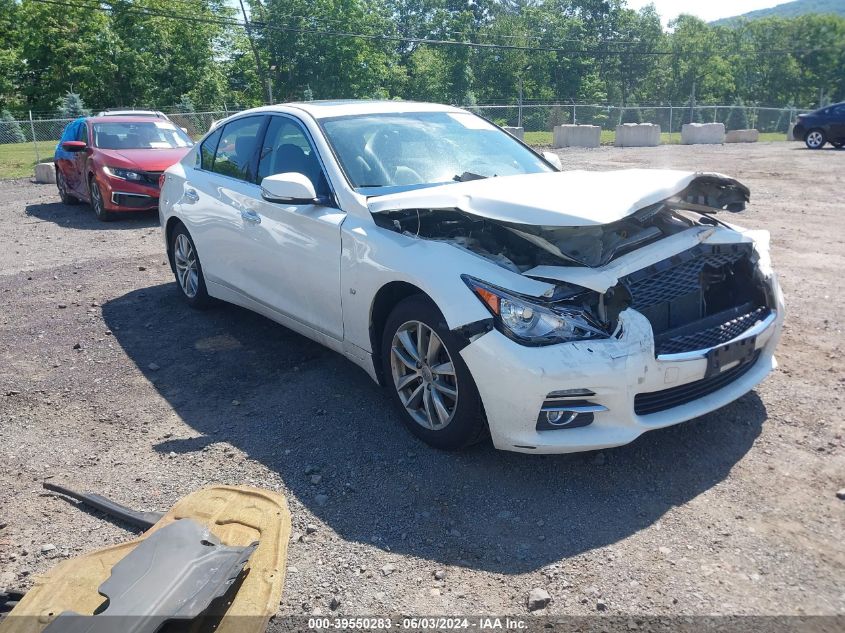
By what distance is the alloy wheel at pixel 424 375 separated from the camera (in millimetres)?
3662

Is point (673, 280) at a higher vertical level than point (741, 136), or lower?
lower

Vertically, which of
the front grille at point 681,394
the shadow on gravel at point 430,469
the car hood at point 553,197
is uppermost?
the car hood at point 553,197

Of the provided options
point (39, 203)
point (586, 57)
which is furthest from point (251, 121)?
point (586, 57)

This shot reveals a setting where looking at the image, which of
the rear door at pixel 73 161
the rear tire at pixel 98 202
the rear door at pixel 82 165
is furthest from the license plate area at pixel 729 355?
the rear door at pixel 73 161

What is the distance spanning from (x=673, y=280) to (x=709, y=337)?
348 millimetres

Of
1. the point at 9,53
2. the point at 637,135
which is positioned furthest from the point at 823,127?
the point at 9,53

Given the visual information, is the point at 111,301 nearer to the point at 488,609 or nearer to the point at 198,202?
the point at 198,202

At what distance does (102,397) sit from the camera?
478cm

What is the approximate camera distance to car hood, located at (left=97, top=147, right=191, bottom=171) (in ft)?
37.0

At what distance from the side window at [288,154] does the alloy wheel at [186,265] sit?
141cm

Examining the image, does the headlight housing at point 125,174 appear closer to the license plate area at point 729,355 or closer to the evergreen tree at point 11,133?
the license plate area at point 729,355

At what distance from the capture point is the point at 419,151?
479 centimetres

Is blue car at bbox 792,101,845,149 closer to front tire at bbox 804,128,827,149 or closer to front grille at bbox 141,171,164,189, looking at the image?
front tire at bbox 804,128,827,149

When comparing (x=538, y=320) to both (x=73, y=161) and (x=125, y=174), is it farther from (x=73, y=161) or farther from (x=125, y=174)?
(x=73, y=161)
